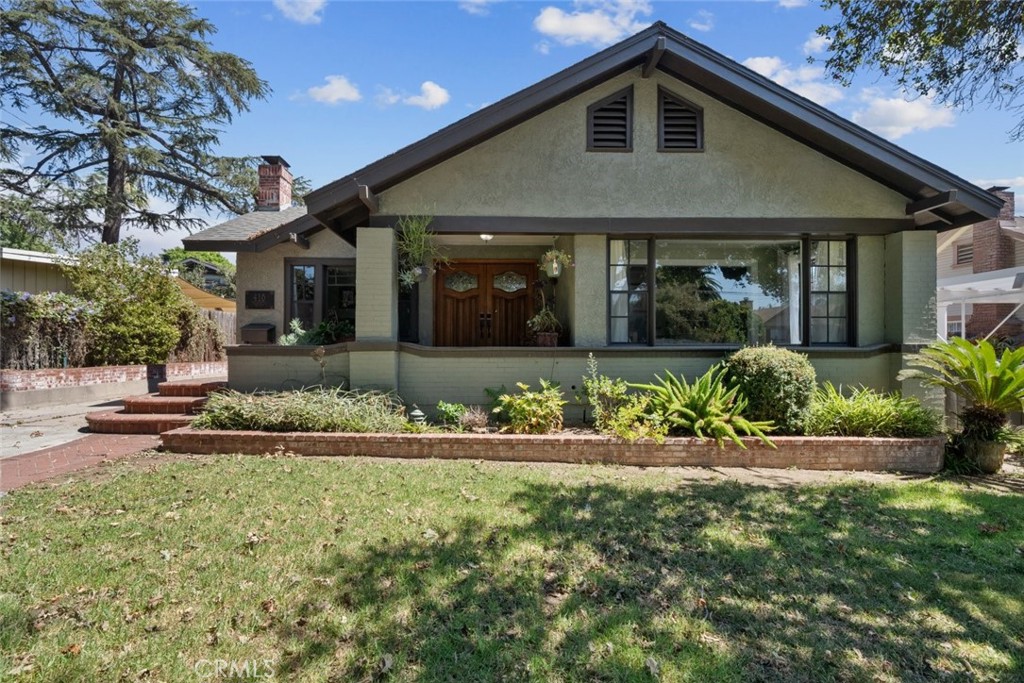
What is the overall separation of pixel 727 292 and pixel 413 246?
5.39 metres

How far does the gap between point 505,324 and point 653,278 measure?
3.43 m

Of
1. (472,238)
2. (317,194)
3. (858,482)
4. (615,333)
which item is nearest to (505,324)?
(472,238)

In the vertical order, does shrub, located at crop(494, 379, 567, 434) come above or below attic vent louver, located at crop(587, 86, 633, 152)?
below

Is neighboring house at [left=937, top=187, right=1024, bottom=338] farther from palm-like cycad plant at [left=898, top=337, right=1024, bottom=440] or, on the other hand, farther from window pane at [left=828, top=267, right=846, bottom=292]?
palm-like cycad plant at [left=898, top=337, right=1024, bottom=440]

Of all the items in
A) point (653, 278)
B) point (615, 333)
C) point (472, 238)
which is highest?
point (472, 238)

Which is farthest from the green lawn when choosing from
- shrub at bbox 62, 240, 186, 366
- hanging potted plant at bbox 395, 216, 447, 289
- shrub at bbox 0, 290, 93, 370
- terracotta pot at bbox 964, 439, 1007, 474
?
shrub at bbox 62, 240, 186, 366

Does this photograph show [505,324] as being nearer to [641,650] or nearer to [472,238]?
[472,238]

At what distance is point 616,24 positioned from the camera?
30.8ft

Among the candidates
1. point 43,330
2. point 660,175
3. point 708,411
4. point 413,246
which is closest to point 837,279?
point 660,175

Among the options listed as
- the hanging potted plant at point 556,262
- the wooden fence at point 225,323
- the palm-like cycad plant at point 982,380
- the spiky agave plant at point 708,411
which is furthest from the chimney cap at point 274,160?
the palm-like cycad plant at point 982,380

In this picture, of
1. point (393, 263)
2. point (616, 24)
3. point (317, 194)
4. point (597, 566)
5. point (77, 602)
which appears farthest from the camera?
point (616, 24)

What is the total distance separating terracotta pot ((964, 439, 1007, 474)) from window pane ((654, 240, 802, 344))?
2.87 meters

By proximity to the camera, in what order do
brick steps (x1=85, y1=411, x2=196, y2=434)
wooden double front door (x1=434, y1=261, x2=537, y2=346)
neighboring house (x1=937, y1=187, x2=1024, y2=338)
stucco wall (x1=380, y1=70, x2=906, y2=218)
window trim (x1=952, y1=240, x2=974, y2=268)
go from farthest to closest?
window trim (x1=952, y1=240, x2=974, y2=268), neighboring house (x1=937, y1=187, x2=1024, y2=338), wooden double front door (x1=434, y1=261, x2=537, y2=346), stucco wall (x1=380, y1=70, x2=906, y2=218), brick steps (x1=85, y1=411, x2=196, y2=434)

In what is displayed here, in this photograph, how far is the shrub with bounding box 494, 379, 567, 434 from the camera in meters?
7.45
